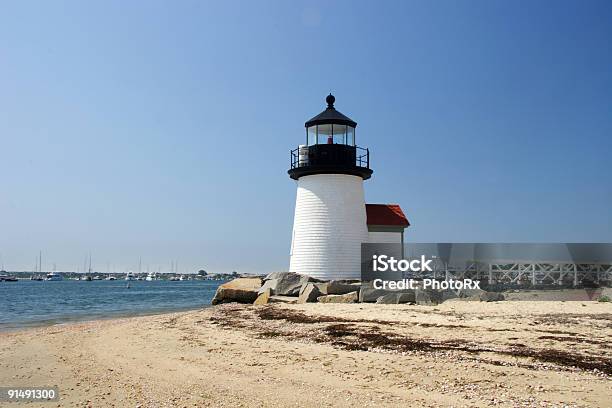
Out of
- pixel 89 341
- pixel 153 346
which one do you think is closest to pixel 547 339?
pixel 153 346

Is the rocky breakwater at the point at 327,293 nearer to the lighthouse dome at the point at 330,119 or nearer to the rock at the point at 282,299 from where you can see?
the rock at the point at 282,299

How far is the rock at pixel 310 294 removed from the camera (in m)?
19.9

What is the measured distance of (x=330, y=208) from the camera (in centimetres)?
2256

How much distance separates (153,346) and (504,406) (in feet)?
24.0

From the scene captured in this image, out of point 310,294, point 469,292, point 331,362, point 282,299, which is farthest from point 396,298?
point 331,362

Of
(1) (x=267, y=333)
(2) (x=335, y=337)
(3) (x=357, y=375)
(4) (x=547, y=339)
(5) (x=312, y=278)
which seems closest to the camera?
(3) (x=357, y=375)

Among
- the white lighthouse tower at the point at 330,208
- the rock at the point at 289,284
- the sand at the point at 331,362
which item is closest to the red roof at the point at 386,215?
the white lighthouse tower at the point at 330,208

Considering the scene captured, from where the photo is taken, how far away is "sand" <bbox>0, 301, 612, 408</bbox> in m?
6.77

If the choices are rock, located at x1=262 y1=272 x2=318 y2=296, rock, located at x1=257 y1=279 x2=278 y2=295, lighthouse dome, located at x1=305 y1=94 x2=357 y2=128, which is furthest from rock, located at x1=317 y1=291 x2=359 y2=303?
lighthouse dome, located at x1=305 y1=94 x2=357 y2=128

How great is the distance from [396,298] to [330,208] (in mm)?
5420

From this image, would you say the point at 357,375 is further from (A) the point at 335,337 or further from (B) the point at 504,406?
(A) the point at 335,337

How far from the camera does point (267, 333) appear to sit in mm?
12227

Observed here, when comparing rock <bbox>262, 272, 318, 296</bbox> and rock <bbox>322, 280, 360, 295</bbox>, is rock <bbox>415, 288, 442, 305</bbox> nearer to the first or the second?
rock <bbox>322, 280, 360, 295</bbox>

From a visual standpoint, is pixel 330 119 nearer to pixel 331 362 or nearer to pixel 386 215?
pixel 386 215
